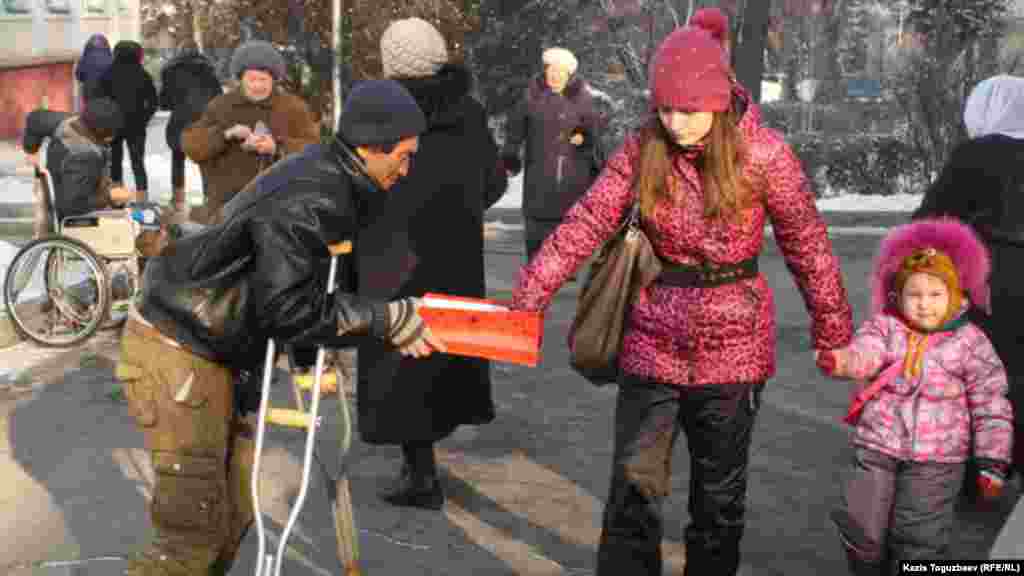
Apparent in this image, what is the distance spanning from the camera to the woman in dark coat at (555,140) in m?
11.6

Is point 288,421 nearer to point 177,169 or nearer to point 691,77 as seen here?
point 691,77

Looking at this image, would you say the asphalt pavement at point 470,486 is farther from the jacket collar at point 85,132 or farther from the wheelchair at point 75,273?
the jacket collar at point 85,132

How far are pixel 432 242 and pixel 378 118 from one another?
199 centimetres

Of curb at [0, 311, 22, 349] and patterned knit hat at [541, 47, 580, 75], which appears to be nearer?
curb at [0, 311, 22, 349]

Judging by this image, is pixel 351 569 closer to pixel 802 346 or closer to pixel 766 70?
pixel 802 346

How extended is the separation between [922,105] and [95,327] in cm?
1381

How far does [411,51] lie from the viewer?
6230 millimetres

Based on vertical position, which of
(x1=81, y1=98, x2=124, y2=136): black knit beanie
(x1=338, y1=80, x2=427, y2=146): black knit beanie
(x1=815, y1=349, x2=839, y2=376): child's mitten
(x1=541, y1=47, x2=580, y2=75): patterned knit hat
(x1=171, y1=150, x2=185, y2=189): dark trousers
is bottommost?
(x1=171, y1=150, x2=185, y2=189): dark trousers

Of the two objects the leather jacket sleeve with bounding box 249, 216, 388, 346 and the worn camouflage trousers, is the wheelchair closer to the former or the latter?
the worn camouflage trousers

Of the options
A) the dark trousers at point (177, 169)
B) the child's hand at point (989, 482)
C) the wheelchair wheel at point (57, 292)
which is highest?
the child's hand at point (989, 482)

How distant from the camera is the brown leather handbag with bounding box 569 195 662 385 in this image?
4.87m

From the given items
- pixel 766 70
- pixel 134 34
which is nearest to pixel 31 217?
pixel 134 34

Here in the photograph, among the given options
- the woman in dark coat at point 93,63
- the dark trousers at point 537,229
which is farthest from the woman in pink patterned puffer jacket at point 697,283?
the woman in dark coat at point 93,63

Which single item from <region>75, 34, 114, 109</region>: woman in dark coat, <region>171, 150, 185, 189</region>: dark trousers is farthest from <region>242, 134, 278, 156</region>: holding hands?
<region>75, 34, 114, 109</region>: woman in dark coat
